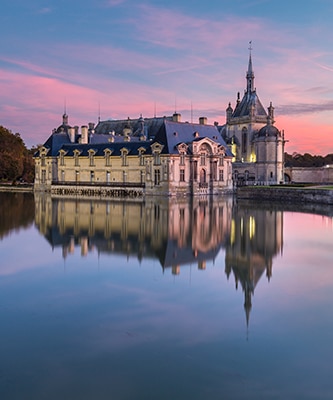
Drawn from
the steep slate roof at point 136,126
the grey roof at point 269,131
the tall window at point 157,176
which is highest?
the steep slate roof at point 136,126

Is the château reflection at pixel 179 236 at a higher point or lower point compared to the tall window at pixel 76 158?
lower

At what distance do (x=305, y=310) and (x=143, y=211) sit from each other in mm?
21636

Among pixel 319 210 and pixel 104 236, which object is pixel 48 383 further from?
pixel 319 210

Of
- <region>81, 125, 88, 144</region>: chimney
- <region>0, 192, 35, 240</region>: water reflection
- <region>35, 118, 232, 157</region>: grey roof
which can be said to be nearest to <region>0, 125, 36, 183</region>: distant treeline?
<region>35, 118, 232, 157</region>: grey roof

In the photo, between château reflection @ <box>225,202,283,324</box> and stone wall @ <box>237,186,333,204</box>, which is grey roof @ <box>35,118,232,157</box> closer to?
stone wall @ <box>237,186,333,204</box>

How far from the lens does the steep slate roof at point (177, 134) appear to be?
159 feet

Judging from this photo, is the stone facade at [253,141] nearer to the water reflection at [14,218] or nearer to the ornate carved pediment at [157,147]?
the ornate carved pediment at [157,147]

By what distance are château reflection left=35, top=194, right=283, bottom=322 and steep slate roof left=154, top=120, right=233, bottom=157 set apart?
58.1 feet

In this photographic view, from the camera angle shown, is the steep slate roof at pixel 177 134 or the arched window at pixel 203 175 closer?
the steep slate roof at pixel 177 134

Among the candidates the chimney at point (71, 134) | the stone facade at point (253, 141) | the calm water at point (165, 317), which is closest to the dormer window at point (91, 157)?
the chimney at point (71, 134)

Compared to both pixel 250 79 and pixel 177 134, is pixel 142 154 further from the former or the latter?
pixel 250 79

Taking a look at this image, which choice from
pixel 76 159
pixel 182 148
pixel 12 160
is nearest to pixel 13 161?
pixel 12 160

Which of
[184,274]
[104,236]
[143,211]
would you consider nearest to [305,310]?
[184,274]

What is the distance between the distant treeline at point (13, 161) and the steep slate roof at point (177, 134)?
26.6 meters
